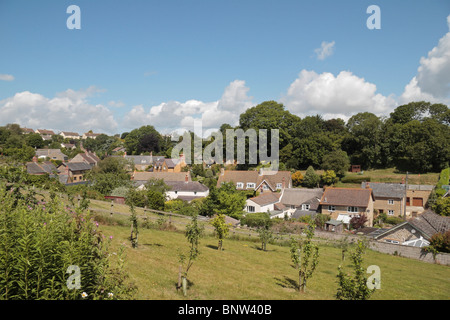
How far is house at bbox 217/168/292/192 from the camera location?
57.8m

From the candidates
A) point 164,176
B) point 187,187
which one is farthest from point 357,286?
point 164,176

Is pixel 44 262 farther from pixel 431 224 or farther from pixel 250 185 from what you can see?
pixel 250 185

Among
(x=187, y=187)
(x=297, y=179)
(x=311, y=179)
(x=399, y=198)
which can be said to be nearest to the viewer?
(x=399, y=198)

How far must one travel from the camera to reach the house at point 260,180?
2276 inches

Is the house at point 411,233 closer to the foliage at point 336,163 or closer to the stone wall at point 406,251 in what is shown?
the stone wall at point 406,251

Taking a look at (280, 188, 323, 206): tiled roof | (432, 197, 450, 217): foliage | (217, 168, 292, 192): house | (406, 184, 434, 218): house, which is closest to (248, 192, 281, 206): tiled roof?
(280, 188, 323, 206): tiled roof

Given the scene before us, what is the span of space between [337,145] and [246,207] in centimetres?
3827

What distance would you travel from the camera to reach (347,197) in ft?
150

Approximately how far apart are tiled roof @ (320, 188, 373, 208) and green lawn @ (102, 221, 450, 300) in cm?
1828

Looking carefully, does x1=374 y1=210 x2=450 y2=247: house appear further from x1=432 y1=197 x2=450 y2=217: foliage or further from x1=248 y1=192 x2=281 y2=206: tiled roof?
x1=248 y1=192 x2=281 y2=206: tiled roof

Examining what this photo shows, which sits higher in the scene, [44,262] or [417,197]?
[44,262]

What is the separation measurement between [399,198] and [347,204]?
10.5 meters

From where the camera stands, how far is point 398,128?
67312 millimetres
